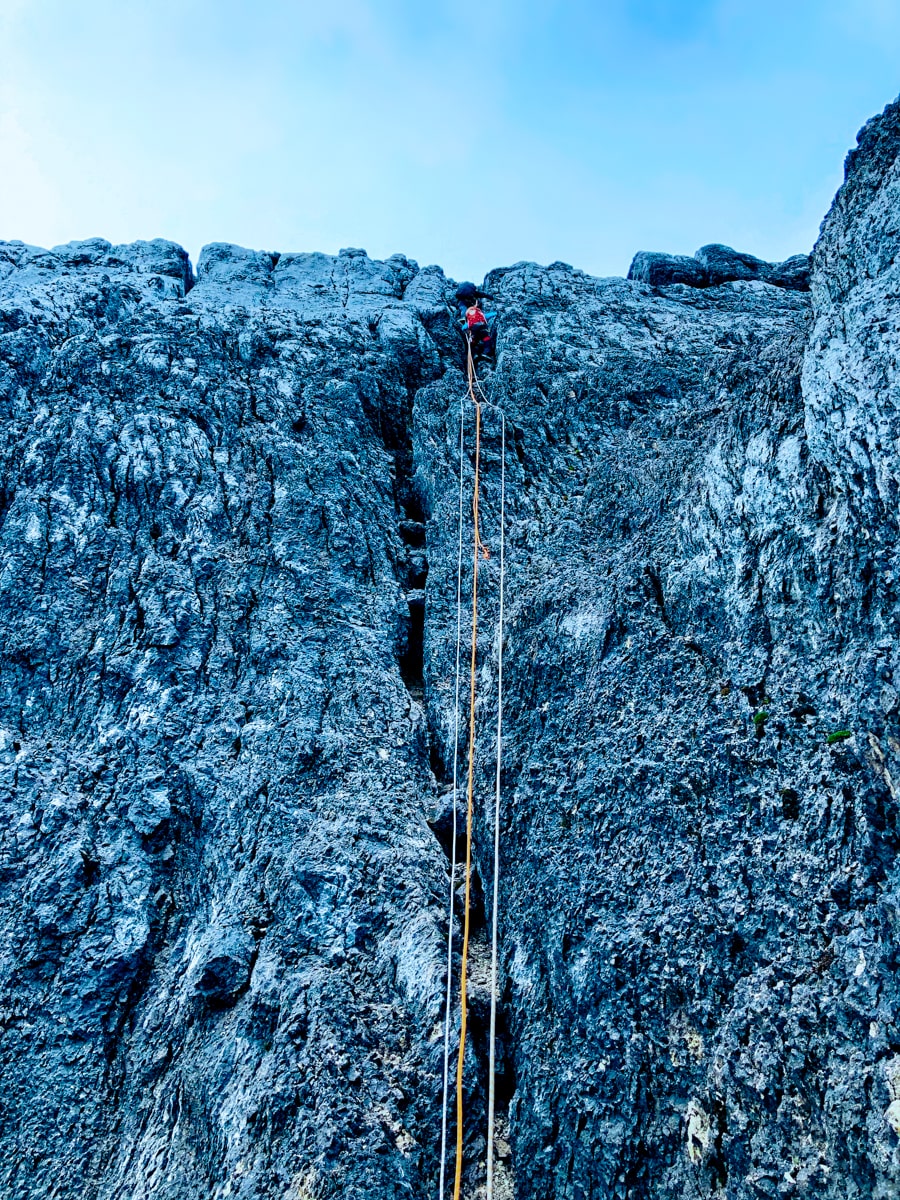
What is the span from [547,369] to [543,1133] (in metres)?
11.5

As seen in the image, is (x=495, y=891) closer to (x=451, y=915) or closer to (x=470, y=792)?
(x=451, y=915)

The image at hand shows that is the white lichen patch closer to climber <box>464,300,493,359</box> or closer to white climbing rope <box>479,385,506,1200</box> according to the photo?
white climbing rope <box>479,385,506,1200</box>

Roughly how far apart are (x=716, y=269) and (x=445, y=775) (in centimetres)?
1389

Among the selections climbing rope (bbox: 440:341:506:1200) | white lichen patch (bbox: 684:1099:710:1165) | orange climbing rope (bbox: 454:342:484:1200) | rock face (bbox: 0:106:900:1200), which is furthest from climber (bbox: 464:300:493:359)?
white lichen patch (bbox: 684:1099:710:1165)

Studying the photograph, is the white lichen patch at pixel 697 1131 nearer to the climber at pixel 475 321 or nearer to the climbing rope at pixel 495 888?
the climbing rope at pixel 495 888

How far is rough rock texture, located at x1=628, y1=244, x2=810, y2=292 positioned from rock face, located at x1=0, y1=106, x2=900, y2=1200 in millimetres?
5242

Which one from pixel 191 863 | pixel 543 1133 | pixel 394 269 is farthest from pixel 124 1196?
pixel 394 269

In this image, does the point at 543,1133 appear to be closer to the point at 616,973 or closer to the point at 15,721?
the point at 616,973

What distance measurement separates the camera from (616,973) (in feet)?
21.4

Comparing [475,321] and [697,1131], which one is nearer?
[697,1131]

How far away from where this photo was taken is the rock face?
5.89m

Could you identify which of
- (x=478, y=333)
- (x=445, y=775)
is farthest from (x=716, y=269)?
(x=445, y=775)

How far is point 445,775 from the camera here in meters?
9.46

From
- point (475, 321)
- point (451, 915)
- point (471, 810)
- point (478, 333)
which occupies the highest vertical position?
point (475, 321)
